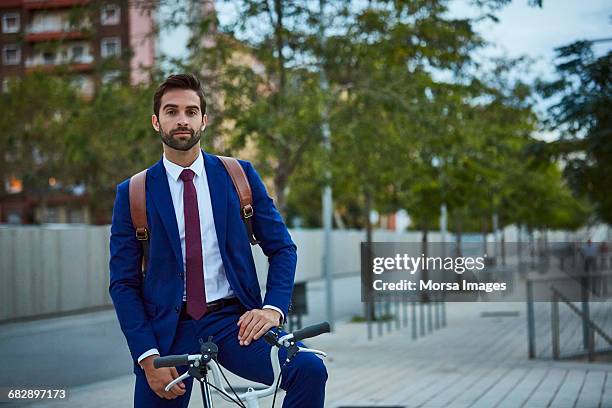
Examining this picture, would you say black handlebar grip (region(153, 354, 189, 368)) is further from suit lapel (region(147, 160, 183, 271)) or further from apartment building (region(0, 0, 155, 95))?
apartment building (region(0, 0, 155, 95))

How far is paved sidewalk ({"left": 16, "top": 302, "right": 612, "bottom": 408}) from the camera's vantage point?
31.7 ft

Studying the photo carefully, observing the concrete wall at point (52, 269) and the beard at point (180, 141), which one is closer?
the beard at point (180, 141)

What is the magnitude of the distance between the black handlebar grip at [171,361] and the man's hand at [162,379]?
0.16 m

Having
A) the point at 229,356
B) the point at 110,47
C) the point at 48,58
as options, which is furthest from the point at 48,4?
the point at 229,356

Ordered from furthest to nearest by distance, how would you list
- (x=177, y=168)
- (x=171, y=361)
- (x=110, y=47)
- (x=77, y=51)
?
(x=110, y=47) → (x=77, y=51) → (x=177, y=168) → (x=171, y=361)

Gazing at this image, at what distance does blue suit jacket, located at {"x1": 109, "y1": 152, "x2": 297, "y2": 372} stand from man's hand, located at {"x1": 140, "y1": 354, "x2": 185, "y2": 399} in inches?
2.8

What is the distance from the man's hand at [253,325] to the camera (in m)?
3.33

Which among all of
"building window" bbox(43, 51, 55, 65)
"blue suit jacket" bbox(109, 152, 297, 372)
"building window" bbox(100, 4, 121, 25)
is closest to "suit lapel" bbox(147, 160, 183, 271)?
"blue suit jacket" bbox(109, 152, 297, 372)

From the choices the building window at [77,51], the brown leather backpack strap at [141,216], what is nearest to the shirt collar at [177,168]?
the brown leather backpack strap at [141,216]

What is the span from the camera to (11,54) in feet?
46.7

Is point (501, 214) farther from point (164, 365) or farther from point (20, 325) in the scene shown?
point (164, 365)

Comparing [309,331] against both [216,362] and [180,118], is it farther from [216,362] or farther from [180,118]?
[180,118]

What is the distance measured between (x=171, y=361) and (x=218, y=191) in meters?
0.73

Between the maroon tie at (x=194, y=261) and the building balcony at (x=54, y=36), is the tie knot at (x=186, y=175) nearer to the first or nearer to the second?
the maroon tie at (x=194, y=261)
